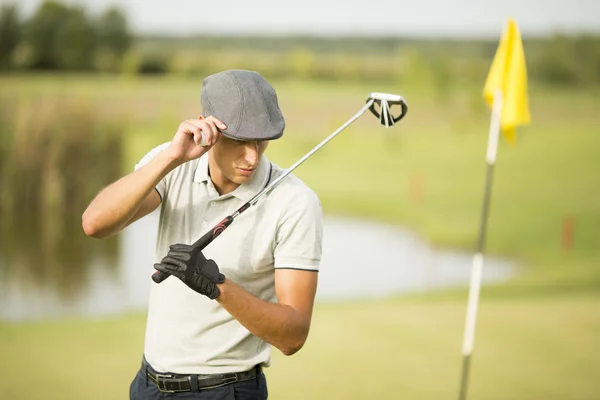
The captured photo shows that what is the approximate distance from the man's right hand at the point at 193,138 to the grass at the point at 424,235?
90.4 inches

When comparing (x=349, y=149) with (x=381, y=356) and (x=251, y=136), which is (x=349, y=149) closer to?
(x=381, y=356)

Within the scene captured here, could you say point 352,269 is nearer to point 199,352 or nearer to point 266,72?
point 266,72

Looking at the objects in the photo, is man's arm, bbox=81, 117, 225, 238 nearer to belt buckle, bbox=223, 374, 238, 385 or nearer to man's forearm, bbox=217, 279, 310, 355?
man's forearm, bbox=217, 279, 310, 355

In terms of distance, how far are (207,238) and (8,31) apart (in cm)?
644

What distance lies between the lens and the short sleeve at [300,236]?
1480 millimetres

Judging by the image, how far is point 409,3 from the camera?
7945 millimetres

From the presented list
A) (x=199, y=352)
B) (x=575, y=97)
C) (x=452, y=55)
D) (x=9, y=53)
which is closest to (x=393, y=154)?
(x=452, y=55)

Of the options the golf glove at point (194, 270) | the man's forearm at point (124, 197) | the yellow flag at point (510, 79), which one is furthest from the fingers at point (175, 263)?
the yellow flag at point (510, 79)

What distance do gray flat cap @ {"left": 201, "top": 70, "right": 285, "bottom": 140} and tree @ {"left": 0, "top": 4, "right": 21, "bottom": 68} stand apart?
20.5ft

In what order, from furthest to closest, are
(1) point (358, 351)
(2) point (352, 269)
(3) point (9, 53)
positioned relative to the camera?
(3) point (9, 53), (2) point (352, 269), (1) point (358, 351)

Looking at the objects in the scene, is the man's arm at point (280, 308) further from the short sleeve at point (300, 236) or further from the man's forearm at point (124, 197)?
the man's forearm at point (124, 197)


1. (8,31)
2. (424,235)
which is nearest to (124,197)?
(424,235)

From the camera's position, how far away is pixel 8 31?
24.0 feet

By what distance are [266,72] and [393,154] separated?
153 centimetres
